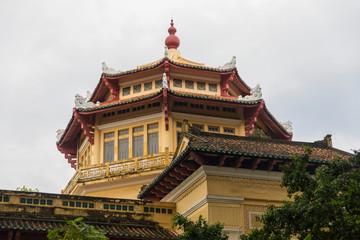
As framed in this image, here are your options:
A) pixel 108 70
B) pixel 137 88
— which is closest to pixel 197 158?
pixel 137 88

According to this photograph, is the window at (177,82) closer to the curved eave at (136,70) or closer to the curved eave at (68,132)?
the curved eave at (136,70)

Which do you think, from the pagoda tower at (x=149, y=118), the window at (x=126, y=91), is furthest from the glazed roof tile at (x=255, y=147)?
the window at (x=126, y=91)

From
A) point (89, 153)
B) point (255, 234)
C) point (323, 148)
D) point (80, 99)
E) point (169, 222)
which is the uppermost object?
point (80, 99)

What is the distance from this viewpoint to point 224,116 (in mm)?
32281

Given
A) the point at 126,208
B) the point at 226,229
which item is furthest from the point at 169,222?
the point at 226,229

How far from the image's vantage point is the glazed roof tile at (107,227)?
59.5 feet

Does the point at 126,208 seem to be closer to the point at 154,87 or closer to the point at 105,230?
the point at 105,230

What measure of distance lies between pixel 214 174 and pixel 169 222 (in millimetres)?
3337

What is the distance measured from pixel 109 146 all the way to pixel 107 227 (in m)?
13.0

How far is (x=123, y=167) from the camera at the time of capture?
98.2 feet

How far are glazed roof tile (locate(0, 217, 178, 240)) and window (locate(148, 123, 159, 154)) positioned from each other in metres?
10.4

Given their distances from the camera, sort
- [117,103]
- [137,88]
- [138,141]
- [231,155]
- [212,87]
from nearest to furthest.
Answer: [231,155] < [138,141] < [117,103] < [137,88] < [212,87]

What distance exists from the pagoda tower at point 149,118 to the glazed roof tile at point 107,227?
8568mm

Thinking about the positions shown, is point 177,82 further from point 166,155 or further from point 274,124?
point 274,124
